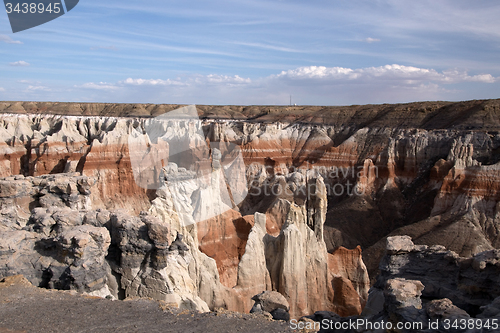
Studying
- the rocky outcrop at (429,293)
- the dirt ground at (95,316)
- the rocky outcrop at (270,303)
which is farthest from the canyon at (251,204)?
the rocky outcrop at (270,303)

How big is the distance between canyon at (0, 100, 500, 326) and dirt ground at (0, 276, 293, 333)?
798mm

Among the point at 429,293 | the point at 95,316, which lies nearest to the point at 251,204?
the point at 429,293

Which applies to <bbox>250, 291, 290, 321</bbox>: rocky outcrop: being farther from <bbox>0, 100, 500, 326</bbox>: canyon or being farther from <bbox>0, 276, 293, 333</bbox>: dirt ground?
<bbox>0, 276, 293, 333</bbox>: dirt ground

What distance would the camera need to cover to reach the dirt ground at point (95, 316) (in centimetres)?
756

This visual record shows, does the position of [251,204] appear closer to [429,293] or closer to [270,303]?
[429,293]

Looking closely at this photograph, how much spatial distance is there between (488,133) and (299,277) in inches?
1548

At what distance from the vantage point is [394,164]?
46656 mm

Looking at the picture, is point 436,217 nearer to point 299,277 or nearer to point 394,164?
point 394,164

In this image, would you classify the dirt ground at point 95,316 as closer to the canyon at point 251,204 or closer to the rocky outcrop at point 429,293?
the canyon at point 251,204

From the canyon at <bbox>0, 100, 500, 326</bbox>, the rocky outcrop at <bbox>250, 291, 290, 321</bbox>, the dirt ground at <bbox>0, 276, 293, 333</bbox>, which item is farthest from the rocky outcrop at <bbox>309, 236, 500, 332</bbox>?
the dirt ground at <bbox>0, 276, 293, 333</bbox>

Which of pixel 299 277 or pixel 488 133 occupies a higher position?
pixel 488 133

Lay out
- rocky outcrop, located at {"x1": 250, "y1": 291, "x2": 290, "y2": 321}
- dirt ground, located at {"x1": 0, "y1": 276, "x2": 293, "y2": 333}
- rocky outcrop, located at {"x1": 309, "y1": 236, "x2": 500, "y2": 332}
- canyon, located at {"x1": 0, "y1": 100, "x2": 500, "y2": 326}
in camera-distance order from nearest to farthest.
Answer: dirt ground, located at {"x1": 0, "y1": 276, "x2": 293, "y2": 333} < rocky outcrop, located at {"x1": 309, "y1": 236, "x2": 500, "y2": 332} < canyon, located at {"x1": 0, "y1": 100, "x2": 500, "y2": 326} < rocky outcrop, located at {"x1": 250, "y1": 291, "x2": 290, "y2": 321}

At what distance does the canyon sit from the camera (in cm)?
1009

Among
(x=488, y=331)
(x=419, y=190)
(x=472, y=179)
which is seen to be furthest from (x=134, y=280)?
(x=419, y=190)
